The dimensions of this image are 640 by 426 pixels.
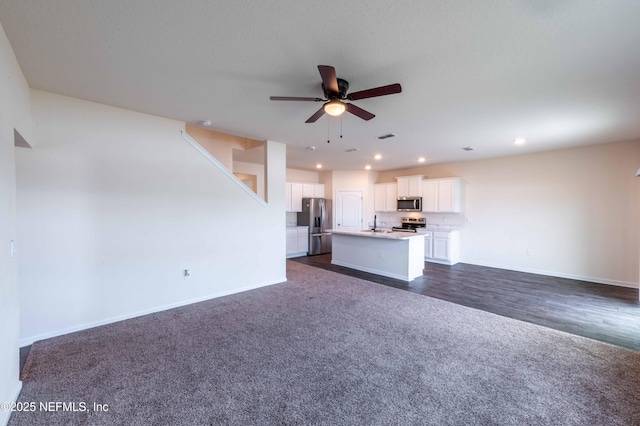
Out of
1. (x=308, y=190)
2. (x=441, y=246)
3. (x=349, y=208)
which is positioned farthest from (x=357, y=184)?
(x=441, y=246)

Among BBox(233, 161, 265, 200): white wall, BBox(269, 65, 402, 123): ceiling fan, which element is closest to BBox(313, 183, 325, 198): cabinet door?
BBox(233, 161, 265, 200): white wall

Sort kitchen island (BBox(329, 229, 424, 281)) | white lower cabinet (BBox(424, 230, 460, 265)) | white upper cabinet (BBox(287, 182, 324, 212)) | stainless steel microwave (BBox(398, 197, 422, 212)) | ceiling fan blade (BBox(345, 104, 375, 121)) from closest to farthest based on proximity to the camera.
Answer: ceiling fan blade (BBox(345, 104, 375, 121)) → kitchen island (BBox(329, 229, 424, 281)) → white lower cabinet (BBox(424, 230, 460, 265)) → stainless steel microwave (BBox(398, 197, 422, 212)) → white upper cabinet (BBox(287, 182, 324, 212))

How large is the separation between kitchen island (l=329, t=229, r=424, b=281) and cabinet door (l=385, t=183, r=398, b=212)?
2.37m

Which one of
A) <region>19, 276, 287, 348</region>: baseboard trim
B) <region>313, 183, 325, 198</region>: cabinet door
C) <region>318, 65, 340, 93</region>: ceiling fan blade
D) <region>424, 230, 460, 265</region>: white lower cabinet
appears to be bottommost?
<region>19, 276, 287, 348</region>: baseboard trim

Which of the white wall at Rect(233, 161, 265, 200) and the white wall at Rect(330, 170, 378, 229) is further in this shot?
the white wall at Rect(330, 170, 378, 229)

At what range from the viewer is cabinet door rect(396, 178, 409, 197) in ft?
25.3

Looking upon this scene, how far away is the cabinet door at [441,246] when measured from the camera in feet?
21.8

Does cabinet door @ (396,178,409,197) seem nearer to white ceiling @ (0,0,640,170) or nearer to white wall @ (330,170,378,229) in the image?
white wall @ (330,170,378,229)

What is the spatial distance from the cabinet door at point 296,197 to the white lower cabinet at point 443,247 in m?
3.70

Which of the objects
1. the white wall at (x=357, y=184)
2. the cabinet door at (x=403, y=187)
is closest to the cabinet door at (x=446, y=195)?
the cabinet door at (x=403, y=187)

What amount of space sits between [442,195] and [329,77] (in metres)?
5.79

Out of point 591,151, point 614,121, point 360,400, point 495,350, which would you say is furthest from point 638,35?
point 591,151

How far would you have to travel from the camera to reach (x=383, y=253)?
5.66 metres

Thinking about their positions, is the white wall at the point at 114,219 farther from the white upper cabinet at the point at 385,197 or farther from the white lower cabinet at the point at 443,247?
the white upper cabinet at the point at 385,197
